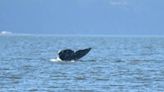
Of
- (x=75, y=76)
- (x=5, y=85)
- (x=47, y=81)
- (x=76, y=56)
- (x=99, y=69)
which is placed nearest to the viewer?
(x=5, y=85)

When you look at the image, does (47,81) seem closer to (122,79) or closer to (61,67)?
(122,79)

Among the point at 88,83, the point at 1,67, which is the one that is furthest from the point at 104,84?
the point at 1,67

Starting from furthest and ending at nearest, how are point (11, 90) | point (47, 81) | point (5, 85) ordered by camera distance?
1. point (47, 81)
2. point (5, 85)
3. point (11, 90)

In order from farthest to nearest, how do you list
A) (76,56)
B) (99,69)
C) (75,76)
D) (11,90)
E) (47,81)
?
(76,56) < (99,69) < (75,76) < (47,81) < (11,90)

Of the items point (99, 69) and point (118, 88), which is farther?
point (99, 69)

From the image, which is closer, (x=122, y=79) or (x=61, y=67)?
(x=122, y=79)

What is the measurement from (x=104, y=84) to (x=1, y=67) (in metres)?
18.5

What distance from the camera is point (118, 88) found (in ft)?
145

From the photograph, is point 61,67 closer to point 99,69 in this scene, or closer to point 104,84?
point 99,69

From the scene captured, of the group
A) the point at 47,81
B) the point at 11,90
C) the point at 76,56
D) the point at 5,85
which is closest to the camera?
the point at 11,90

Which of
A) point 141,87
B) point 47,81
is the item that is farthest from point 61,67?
point 141,87

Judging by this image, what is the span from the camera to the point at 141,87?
44562 mm

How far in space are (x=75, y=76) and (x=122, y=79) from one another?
4.09m

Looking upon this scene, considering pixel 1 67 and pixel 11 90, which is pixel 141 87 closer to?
pixel 11 90
